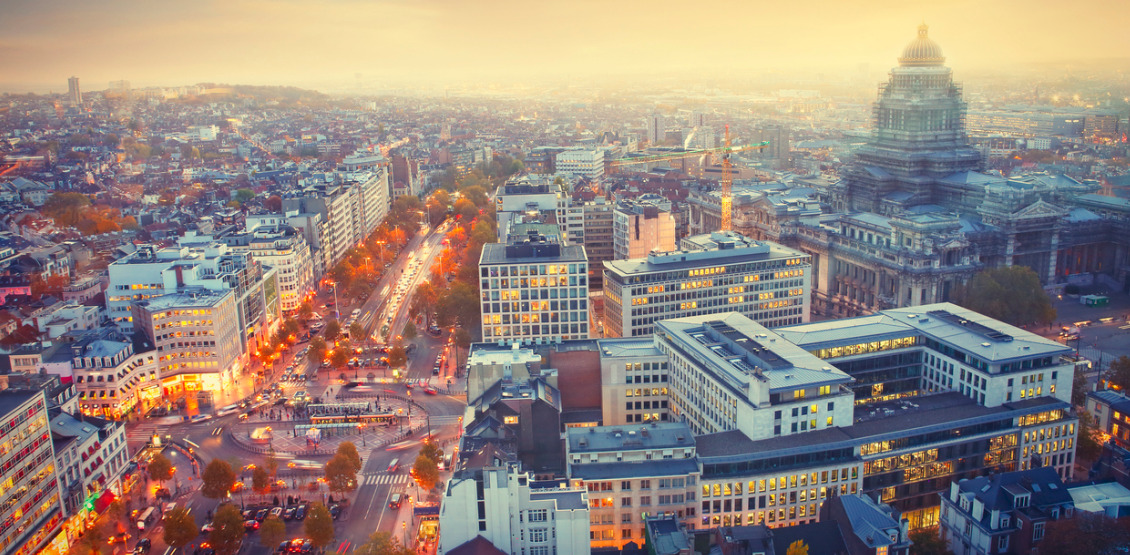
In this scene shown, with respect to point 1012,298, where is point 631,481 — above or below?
below

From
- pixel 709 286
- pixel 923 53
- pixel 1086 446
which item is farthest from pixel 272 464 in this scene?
pixel 923 53

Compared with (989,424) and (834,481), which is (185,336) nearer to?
(834,481)

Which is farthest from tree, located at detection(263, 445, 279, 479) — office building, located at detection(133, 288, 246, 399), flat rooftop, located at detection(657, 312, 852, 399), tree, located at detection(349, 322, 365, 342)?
flat rooftop, located at detection(657, 312, 852, 399)

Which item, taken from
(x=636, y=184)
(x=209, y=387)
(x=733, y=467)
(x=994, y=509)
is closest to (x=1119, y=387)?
(x=994, y=509)

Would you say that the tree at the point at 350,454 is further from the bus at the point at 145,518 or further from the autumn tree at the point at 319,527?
the bus at the point at 145,518

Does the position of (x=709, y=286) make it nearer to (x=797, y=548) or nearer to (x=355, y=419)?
(x=355, y=419)

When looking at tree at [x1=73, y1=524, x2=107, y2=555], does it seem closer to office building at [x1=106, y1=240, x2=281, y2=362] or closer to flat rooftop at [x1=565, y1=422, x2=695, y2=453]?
flat rooftop at [x1=565, y1=422, x2=695, y2=453]
